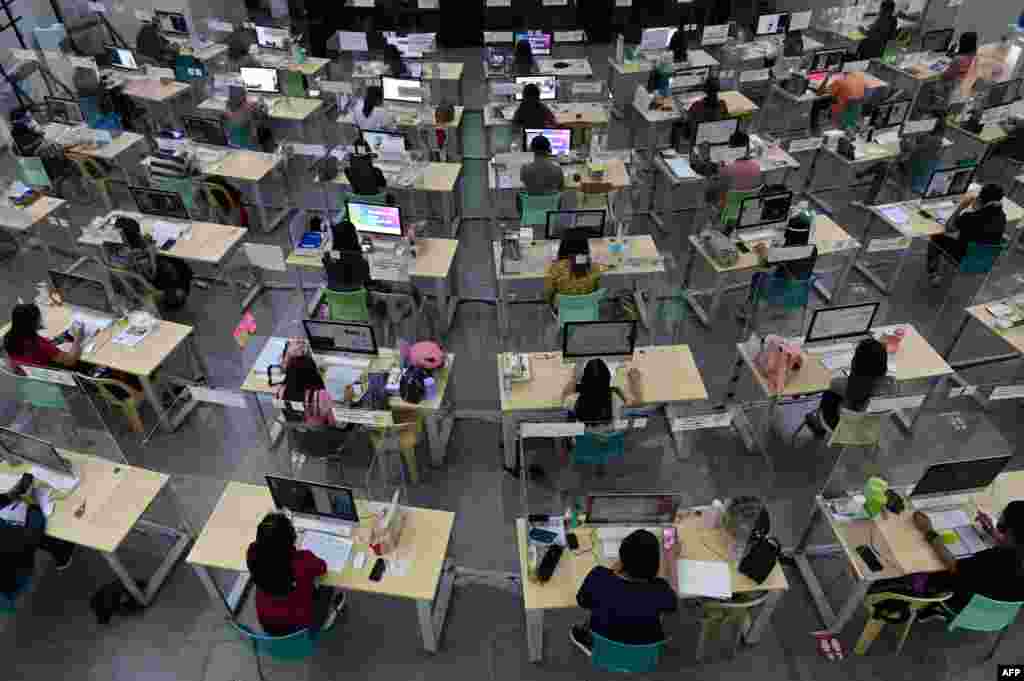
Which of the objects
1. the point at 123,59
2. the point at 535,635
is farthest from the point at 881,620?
the point at 123,59

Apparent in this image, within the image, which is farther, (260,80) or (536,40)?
(536,40)

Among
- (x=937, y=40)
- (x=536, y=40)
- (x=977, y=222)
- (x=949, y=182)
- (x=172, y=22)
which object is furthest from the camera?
(x=172, y=22)

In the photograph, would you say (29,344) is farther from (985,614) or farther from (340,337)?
(985,614)

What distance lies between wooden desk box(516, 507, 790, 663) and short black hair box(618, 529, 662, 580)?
48 centimetres

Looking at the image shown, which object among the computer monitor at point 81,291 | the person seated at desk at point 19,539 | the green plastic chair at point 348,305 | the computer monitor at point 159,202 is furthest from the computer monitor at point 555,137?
the person seated at desk at point 19,539

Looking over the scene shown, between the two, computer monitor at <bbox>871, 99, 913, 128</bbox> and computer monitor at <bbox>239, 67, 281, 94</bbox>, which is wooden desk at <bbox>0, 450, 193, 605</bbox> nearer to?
computer monitor at <bbox>239, 67, 281, 94</bbox>

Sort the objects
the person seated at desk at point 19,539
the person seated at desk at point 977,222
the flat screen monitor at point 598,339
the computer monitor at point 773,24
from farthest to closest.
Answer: the computer monitor at point 773,24, the person seated at desk at point 977,222, the flat screen monitor at point 598,339, the person seated at desk at point 19,539

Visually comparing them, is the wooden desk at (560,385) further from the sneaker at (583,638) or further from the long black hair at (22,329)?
the long black hair at (22,329)

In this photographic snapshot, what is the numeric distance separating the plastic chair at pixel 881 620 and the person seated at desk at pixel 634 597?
1.58 m

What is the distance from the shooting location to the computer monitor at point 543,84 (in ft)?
33.7

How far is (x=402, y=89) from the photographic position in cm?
1034

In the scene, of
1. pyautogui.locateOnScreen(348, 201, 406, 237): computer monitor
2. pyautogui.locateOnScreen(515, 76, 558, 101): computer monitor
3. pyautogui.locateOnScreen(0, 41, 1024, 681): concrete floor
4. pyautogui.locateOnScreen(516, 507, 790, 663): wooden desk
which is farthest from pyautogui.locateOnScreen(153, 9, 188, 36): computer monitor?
pyautogui.locateOnScreen(516, 507, 790, 663): wooden desk

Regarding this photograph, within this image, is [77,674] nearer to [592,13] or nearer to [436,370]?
[436,370]

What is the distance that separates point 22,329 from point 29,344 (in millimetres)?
156
